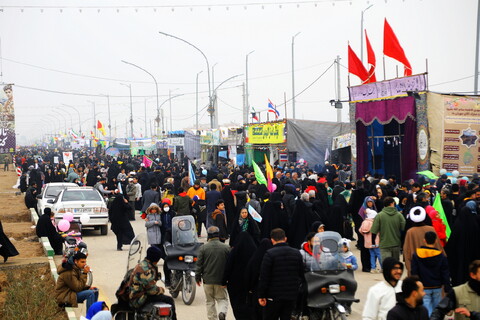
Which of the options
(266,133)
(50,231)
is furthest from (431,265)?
(266,133)

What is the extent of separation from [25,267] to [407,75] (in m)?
14.0

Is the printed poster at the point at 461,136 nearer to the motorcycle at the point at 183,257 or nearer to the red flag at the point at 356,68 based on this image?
the red flag at the point at 356,68

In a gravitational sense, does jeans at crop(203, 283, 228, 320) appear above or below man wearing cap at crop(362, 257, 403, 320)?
below

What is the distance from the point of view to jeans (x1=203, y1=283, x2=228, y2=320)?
9469mm

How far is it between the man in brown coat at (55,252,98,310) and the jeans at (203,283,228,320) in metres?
1.47

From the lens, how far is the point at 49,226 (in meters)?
15.5

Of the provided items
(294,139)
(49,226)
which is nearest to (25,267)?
(49,226)

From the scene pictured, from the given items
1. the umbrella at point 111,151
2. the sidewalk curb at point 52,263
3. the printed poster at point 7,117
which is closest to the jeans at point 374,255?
the sidewalk curb at point 52,263

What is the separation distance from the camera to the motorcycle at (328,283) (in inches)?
331

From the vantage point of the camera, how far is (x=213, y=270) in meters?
9.41

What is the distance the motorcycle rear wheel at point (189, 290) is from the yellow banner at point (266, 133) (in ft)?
70.8

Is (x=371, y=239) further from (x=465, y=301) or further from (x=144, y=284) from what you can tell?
(x=465, y=301)

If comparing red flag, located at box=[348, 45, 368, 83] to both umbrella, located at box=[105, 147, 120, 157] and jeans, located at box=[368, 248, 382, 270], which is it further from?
umbrella, located at box=[105, 147, 120, 157]

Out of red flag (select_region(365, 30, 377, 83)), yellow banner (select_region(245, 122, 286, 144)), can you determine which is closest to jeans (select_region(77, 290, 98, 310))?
red flag (select_region(365, 30, 377, 83))
